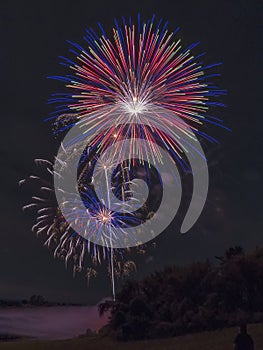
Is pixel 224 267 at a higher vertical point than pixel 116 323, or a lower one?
higher

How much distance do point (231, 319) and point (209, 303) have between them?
80.8 inches

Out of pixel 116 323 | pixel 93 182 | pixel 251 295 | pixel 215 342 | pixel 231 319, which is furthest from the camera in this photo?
pixel 93 182

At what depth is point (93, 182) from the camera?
4406 centimetres

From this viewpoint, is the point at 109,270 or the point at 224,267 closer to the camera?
the point at 224,267

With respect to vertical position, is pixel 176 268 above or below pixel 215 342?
above

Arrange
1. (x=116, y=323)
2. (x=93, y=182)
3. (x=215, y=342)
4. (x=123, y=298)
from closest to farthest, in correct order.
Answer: (x=215, y=342) → (x=116, y=323) → (x=123, y=298) → (x=93, y=182)

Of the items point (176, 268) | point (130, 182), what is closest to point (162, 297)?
point (176, 268)

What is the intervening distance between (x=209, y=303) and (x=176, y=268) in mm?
6313

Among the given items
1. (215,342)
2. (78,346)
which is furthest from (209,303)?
(78,346)

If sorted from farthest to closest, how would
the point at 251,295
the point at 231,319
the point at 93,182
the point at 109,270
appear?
the point at 109,270
the point at 93,182
the point at 251,295
the point at 231,319

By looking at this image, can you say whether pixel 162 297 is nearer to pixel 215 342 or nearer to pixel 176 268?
pixel 176 268

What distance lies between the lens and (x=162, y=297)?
35594mm

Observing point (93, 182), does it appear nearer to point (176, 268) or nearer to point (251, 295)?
point (176, 268)

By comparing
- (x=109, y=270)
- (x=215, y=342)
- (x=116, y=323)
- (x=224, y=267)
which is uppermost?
(x=109, y=270)
